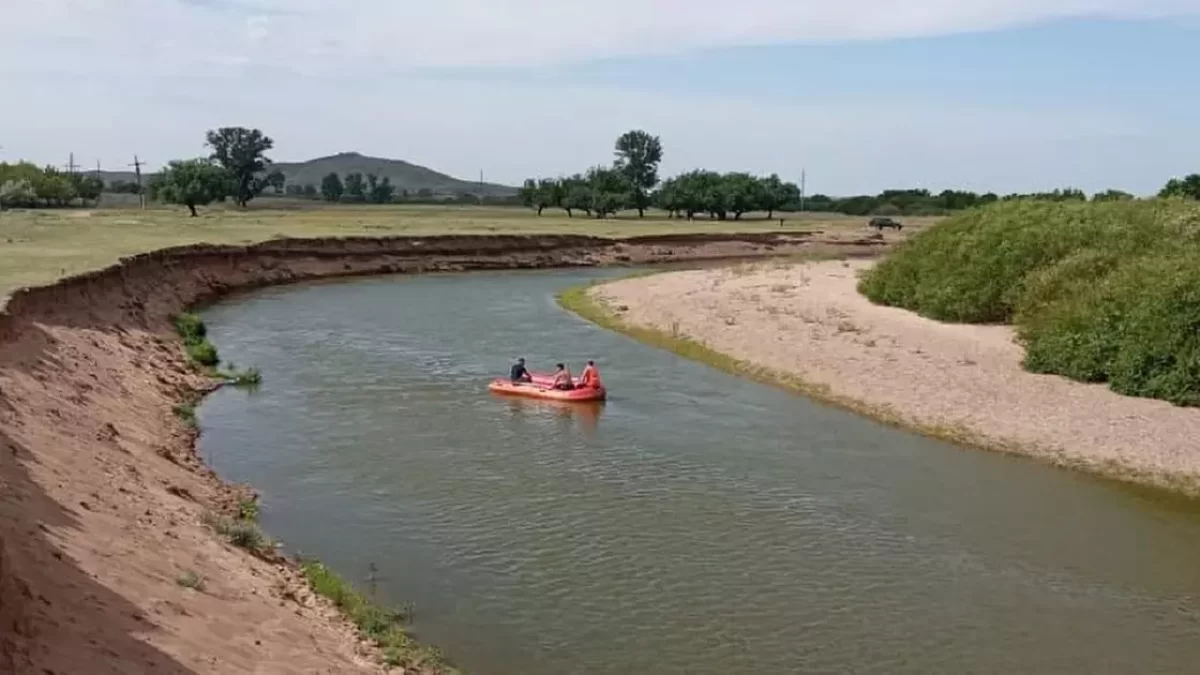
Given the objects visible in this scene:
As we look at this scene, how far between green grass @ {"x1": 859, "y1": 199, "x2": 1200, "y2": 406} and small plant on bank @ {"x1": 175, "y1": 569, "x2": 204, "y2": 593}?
78.7 feet

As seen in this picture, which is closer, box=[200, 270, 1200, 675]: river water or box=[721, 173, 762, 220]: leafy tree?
box=[200, 270, 1200, 675]: river water

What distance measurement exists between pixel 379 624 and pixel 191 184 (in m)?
110

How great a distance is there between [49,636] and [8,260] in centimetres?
3331

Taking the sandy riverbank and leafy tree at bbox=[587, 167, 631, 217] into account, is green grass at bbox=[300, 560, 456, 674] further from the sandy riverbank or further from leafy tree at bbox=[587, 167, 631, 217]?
leafy tree at bbox=[587, 167, 631, 217]

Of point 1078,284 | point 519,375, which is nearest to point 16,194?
point 519,375

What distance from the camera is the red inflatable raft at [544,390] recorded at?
32125 mm

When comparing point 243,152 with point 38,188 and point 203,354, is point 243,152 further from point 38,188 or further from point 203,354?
point 203,354

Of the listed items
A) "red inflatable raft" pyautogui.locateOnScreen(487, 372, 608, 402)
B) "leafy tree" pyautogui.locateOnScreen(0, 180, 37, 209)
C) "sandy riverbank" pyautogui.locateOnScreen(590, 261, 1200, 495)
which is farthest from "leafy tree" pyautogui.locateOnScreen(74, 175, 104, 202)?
"red inflatable raft" pyautogui.locateOnScreen(487, 372, 608, 402)

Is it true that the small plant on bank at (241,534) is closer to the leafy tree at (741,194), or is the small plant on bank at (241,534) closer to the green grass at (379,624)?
the green grass at (379,624)

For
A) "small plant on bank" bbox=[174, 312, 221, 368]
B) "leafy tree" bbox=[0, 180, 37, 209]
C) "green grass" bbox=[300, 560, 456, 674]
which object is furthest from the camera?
"leafy tree" bbox=[0, 180, 37, 209]

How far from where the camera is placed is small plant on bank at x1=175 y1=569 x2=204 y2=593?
1491cm

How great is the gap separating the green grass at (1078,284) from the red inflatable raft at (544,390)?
1303 cm

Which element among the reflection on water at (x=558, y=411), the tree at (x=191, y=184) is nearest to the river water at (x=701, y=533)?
the reflection on water at (x=558, y=411)

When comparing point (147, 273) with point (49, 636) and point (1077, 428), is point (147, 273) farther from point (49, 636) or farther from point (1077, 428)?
point (49, 636)
